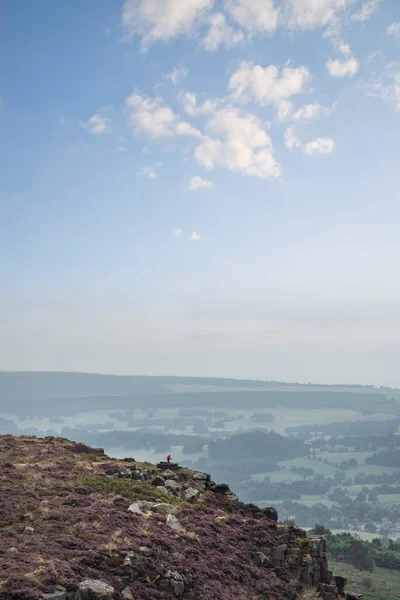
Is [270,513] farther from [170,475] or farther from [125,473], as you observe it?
[125,473]

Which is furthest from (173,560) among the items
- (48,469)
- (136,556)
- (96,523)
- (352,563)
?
(352,563)

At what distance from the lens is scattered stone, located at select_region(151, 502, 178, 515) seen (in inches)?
1494

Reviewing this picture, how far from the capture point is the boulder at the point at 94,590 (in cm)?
2423

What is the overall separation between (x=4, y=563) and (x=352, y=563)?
356ft

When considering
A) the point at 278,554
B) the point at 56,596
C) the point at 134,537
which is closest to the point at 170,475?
the point at 278,554

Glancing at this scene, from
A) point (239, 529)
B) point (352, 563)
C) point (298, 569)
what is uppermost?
Answer: point (239, 529)

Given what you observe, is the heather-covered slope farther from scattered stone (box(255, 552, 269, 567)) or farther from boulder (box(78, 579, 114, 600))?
boulder (box(78, 579, 114, 600))

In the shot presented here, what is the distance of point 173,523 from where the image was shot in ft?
118

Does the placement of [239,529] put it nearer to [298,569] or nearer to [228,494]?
[298,569]

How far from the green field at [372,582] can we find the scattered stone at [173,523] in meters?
51.9

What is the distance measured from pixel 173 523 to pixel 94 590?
12033 mm

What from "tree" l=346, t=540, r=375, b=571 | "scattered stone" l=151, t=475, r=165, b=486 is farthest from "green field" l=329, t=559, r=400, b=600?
"scattered stone" l=151, t=475, r=165, b=486

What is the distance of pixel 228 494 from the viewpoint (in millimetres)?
49812

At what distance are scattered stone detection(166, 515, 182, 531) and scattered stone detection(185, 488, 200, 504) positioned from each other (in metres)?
7.94
